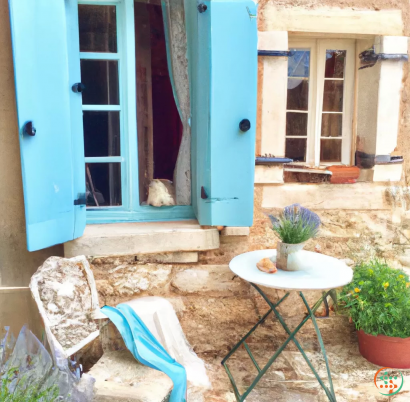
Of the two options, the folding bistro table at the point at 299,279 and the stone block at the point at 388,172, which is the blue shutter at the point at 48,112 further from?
the stone block at the point at 388,172

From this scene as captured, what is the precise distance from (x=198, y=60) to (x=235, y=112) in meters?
0.46

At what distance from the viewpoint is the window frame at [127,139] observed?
2.94 m

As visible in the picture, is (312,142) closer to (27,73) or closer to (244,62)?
(244,62)

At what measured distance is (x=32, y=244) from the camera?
8.30ft

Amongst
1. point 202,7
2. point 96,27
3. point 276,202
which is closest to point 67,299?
point 276,202

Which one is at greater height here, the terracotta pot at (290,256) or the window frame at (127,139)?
the window frame at (127,139)

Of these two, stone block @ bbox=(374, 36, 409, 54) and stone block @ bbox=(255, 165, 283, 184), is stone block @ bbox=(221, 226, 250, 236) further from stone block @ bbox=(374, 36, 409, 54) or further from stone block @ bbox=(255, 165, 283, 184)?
stone block @ bbox=(374, 36, 409, 54)

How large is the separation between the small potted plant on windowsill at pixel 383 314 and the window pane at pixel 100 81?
2.27m

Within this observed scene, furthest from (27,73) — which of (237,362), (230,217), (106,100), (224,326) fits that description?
(237,362)

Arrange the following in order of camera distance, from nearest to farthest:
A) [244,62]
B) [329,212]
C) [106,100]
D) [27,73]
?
[27,73] < [244,62] < [106,100] < [329,212]

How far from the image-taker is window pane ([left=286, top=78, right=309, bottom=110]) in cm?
336

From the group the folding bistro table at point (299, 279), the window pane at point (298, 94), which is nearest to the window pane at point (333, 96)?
the window pane at point (298, 94)

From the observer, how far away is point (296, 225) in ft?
8.34

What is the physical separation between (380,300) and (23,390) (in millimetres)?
2348
